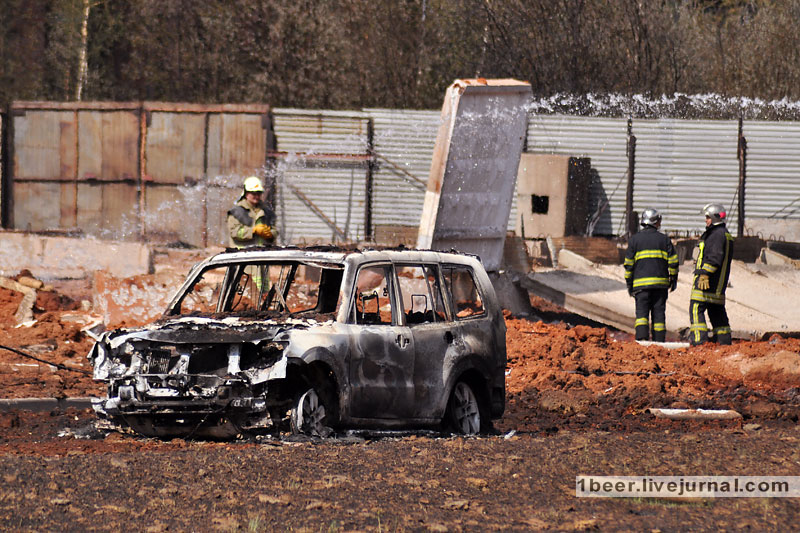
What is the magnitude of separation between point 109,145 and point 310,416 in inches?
772

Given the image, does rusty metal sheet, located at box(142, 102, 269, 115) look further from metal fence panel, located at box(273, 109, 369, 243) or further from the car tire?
the car tire

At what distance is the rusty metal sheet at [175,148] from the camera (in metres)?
26.0

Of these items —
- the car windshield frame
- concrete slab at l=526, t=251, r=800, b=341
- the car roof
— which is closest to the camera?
the car roof

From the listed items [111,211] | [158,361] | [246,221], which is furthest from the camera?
[111,211]

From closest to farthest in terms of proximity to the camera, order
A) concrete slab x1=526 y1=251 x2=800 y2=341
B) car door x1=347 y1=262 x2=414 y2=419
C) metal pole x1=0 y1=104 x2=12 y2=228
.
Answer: car door x1=347 y1=262 x2=414 y2=419, concrete slab x1=526 y1=251 x2=800 y2=341, metal pole x1=0 y1=104 x2=12 y2=228

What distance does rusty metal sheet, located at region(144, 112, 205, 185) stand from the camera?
85.3ft

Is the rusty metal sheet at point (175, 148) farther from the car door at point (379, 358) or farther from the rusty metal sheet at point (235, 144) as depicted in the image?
the car door at point (379, 358)

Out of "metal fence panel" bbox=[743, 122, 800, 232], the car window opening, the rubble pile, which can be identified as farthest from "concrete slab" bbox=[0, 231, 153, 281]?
"metal fence panel" bbox=[743, 122, 800, 232]

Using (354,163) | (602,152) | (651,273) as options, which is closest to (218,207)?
(354,163)

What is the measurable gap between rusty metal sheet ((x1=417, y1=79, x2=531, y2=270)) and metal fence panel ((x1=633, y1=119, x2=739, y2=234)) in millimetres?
8802

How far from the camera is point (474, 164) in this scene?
17.5m

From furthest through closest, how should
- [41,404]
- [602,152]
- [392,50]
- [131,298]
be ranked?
1. [392,50]
2. [602,152]
3. [131,298]
4. [41,404]

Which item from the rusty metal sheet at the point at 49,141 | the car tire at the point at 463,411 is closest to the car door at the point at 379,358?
the car tire at the point at 463,411

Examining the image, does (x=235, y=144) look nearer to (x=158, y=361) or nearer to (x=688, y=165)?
(x=688, y=165)
